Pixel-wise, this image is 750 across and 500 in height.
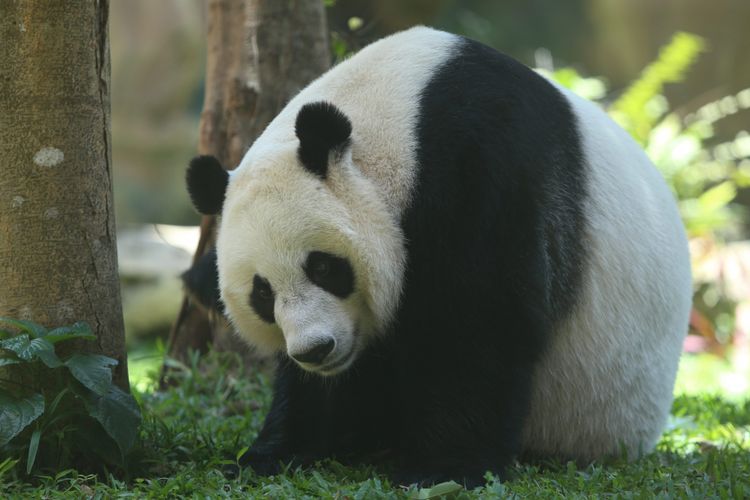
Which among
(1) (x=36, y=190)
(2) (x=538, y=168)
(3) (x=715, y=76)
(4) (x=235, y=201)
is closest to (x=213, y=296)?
(4) (x=235, y=201)

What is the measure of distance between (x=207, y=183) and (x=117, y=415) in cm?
107

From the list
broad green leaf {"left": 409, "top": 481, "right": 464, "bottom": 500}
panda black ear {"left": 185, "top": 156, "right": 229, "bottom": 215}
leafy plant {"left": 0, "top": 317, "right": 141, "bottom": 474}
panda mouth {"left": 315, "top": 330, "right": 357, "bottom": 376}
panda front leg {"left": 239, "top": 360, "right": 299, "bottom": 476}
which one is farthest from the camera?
panda front leg {"left": 239, "top": 360, "right": 299, "bottom": 476}

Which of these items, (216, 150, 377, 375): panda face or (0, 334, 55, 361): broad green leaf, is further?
(216, 150, 377, 375): panda face

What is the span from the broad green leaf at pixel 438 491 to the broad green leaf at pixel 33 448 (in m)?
1.44

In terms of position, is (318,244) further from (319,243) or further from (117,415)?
(117,415)

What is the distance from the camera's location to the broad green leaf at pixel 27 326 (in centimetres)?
357

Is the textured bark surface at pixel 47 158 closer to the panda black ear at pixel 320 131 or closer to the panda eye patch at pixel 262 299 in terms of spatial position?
the panda eye patch at pixel 262 299

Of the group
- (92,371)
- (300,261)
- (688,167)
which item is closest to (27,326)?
(92,371)

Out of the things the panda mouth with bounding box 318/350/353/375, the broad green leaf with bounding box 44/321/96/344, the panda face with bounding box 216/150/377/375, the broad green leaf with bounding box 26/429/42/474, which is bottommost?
the broad green leaf with bounding box 26/429/42/474

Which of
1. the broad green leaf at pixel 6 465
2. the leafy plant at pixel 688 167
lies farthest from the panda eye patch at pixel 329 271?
the leafy plant at pixel 688 167

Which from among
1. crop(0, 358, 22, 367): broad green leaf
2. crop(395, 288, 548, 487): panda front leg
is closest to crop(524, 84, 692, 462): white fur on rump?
crop(395, 288, 548, 487): panda front leg

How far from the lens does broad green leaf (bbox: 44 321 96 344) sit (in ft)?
11.8

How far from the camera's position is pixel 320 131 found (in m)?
3.68

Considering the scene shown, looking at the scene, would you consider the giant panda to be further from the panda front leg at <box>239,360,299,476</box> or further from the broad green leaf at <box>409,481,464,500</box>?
the broad green leaf at <box>409,481,464,500</box>
